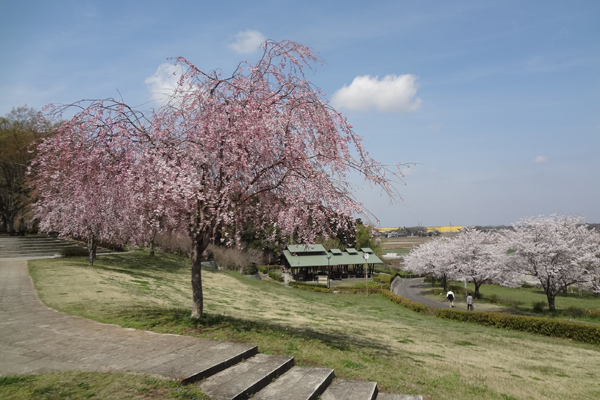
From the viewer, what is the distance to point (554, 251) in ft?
100

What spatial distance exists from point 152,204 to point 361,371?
6.12 meters

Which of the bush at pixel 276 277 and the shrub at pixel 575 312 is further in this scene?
the bush at pixel 276 277

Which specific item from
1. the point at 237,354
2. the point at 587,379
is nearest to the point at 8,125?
the point at 237,354

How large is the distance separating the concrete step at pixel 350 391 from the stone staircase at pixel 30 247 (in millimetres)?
32074

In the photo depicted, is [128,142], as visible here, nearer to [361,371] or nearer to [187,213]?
[187,213]

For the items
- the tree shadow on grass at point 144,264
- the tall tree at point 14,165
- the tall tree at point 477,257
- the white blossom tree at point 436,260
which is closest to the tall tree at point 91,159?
the tree shadow on grass at point 144,264

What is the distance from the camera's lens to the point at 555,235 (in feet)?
102

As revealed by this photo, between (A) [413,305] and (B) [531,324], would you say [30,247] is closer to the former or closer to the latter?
(A) [413,305]

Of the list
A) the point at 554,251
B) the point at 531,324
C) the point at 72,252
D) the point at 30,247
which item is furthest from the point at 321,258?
the point at 30,247

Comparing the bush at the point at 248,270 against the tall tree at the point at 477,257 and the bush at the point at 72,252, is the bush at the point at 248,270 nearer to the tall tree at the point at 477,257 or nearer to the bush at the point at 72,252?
the bush at the point at 72,252

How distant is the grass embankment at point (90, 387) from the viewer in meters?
4.59

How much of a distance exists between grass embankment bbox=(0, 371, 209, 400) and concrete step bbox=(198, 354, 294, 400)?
0.27m

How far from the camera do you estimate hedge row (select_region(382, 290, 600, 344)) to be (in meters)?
20.6

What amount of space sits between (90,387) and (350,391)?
12.4 ft
